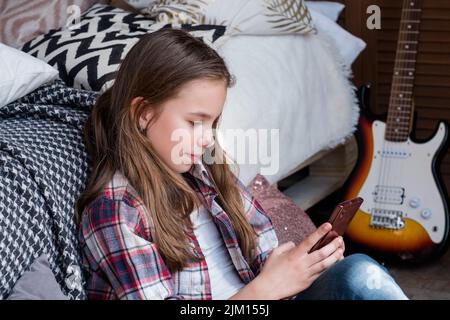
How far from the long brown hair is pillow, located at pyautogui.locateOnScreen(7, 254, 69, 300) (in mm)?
134

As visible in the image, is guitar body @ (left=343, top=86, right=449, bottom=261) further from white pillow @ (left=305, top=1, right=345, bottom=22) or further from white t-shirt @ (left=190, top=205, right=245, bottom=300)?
white t-shirt @ (left=190, top=205, right=245, bottom=300)

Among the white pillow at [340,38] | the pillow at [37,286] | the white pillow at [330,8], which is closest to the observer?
the pillow at [37,286]

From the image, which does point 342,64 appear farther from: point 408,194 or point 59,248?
point 59,248

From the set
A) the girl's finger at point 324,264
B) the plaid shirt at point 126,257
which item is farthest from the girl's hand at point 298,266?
the plaid shirt at point 126,257

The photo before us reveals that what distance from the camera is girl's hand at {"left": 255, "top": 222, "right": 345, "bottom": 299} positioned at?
139 centimetres

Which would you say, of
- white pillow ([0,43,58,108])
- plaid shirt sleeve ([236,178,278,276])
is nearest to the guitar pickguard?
plaid shirt sleeve ([236,178,278,276])

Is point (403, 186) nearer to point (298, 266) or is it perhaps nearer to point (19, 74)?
point (298, 266)

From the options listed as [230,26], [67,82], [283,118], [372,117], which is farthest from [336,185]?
[67,82]

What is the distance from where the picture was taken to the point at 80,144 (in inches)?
61.9

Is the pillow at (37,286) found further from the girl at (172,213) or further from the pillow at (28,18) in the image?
the pillow at (28,18)

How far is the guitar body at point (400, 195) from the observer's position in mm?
2287

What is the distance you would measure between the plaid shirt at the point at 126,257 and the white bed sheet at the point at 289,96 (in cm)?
56

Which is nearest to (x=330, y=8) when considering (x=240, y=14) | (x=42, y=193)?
(x=240, y=14)

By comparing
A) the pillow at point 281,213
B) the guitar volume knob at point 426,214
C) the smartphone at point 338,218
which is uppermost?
the smartphone at point 338,218
